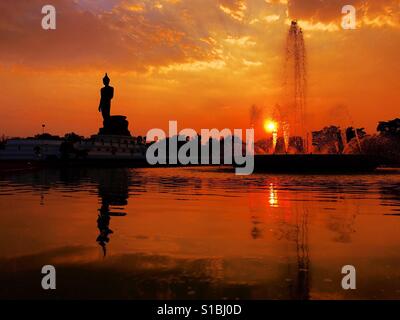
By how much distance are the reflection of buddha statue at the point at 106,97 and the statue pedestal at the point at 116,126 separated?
3682mm

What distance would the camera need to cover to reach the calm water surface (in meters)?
5.91

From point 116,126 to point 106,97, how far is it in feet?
32.1

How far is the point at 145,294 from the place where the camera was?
18.5ft

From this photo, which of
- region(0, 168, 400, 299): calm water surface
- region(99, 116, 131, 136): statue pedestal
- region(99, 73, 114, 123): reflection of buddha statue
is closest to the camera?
region(0, 168, 400, 299): calm water surface

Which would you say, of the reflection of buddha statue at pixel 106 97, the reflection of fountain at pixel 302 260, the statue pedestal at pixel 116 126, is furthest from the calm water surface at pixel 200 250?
the statue pedestal at pixel 116 126

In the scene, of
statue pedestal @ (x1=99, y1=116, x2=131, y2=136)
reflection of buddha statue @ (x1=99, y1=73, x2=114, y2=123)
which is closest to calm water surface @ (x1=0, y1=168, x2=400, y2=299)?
reflection of buddha statue @ (x1=99, y1=73, x2=114, y2=123)

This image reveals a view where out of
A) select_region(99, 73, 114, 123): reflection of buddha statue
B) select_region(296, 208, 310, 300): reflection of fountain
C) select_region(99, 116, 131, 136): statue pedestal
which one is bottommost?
select_region(296, 208, 310, 300): reflection of fountain

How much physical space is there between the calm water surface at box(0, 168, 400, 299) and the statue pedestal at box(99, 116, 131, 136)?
240 ft

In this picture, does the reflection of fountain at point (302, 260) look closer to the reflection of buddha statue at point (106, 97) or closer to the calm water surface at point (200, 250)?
the calm water surface at point (200, 250)

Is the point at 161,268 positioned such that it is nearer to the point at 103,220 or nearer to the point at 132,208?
Result: the point at 103,220

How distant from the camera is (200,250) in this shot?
27.1 feet

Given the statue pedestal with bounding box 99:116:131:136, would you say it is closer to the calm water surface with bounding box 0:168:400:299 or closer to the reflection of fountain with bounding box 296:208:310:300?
the calm water surface with bounding box 0:168:400:299

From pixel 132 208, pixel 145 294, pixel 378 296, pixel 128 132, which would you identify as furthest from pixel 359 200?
pixel 128 132

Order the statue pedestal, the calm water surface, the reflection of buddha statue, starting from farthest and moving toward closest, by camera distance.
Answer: the statue pedestal
the reflection of buddha statue
the calm water surface
